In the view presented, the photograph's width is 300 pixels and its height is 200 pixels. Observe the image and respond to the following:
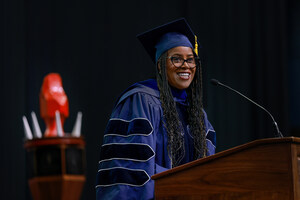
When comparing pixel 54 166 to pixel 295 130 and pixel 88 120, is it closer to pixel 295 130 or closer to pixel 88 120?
pixel 88 120

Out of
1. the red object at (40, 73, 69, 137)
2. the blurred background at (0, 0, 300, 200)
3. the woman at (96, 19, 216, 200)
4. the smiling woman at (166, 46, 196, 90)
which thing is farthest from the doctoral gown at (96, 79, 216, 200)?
the blurred background at (0, 0, 300, 200)

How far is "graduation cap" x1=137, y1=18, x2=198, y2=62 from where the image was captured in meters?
3.62

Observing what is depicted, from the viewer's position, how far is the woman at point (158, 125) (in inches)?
122

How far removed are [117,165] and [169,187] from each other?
0.60m

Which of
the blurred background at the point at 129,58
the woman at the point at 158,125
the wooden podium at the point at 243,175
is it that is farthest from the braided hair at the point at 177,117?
the blurred background at the point at 129,58

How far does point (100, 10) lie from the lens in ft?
19.2

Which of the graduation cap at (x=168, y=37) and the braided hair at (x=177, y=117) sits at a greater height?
the graduation cap at (x=168, y=37)

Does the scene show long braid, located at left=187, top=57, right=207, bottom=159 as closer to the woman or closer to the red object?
the woman

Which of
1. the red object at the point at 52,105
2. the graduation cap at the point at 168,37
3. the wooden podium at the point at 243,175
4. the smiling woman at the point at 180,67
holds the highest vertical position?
the graduation cap at the point at 168,37

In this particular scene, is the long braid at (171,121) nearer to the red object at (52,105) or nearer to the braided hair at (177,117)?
the braided hair at (177,117)

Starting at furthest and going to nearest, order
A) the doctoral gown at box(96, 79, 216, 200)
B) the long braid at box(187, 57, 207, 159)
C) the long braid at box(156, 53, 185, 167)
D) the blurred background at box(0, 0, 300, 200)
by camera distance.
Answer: the blurred background at box(0, 0, 300, 200), the long braid at box(187, 57, 207, 159), the long braid at box(156, 53, 185, 167), the doctoral gown at box(96, 79, 216, 200)

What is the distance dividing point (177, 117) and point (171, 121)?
0.06 m

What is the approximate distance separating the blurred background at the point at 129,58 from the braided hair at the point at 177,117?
6.44 feet

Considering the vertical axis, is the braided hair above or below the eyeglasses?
below
